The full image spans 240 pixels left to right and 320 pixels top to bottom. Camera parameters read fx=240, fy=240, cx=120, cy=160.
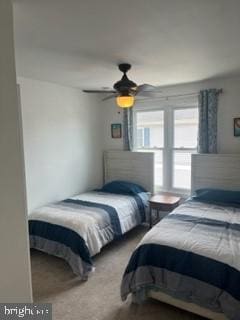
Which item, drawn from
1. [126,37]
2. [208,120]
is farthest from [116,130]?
[126,37]

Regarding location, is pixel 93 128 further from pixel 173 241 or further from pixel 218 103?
pixel 173 241

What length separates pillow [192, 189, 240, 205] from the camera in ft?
11.0

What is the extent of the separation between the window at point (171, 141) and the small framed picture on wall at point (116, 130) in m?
0.41

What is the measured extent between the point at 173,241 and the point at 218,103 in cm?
258

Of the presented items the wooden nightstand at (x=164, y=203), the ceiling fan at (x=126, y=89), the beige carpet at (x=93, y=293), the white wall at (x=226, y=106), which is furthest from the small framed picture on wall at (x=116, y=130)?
the beige carpet at (x=93, y=293)

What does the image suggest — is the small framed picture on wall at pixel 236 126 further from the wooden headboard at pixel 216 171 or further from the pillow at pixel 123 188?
the pillow at pixel 123 188

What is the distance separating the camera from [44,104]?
12.6ft

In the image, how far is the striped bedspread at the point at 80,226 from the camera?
2.89 meters

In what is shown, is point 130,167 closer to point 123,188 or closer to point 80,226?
point 123,188

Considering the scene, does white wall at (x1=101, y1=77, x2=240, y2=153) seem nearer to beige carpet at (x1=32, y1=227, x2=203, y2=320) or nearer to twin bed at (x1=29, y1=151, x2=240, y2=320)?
twin bed at (x1=29, y1=151, x2=240, y2=320)

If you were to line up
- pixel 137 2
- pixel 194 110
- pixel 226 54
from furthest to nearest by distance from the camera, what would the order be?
pixel 194 110 → pixel 226 54 → pixel 137 2

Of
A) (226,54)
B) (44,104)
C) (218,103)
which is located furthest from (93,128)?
(226,54)

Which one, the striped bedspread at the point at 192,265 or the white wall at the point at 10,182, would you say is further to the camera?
the striped bedspread at the point at 192,265

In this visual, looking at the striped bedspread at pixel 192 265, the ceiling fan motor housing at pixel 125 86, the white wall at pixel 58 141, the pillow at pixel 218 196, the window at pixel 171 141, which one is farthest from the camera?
the window at pixel 171 141
